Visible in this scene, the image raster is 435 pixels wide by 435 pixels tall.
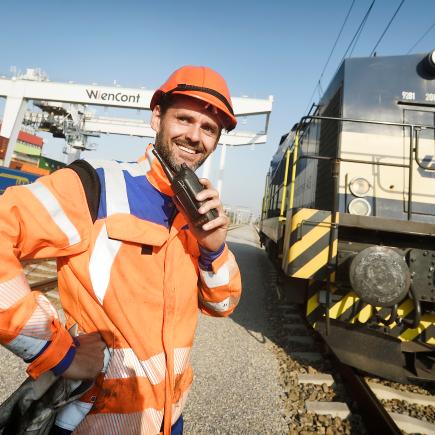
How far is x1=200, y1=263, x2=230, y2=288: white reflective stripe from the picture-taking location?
4.23 feet

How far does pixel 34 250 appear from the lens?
0.94 meters

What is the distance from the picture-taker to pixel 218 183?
24625 mm

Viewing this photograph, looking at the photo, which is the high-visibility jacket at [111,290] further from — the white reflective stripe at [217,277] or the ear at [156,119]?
the ear at [156,119]

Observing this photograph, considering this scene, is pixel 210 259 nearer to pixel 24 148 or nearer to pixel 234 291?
pixel 234 291

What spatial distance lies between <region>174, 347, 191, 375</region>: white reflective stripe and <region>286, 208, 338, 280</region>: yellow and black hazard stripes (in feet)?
6.53

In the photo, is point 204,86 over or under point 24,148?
under

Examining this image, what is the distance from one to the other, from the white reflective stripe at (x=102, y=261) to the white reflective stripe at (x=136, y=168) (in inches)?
10.8

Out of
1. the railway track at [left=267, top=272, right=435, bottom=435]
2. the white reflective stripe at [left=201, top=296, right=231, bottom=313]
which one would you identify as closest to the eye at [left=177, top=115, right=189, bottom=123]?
the white reflective stripe at [left=201, top=296, right=231, bottom=313]

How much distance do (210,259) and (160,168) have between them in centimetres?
40

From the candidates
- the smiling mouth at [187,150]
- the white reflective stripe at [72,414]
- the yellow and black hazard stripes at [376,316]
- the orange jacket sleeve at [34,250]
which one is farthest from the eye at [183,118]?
the yellow and black hazard stripes at [376,316]

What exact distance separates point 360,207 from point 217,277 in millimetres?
2515

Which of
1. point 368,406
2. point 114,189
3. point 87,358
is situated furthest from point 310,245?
point 87,358

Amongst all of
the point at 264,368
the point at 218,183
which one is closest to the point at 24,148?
the point at 218,183

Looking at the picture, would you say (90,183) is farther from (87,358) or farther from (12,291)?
(87,358)
